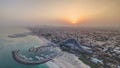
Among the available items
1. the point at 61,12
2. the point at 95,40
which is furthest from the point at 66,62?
the point at 61,12

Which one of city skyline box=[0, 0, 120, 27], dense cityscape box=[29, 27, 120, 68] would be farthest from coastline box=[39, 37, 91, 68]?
city skyline box=[0, 0, 120, 27]

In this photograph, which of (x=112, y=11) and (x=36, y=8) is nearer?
(x=36, y=8)

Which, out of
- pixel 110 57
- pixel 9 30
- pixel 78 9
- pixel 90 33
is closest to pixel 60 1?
pixel 78 9

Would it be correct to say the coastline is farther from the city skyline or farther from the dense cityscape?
the city skyline

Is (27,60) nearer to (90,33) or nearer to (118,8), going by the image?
(90,33)

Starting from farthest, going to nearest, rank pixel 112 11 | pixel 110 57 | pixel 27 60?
pixel 112 11, pixel 110 57, pixel 27 60

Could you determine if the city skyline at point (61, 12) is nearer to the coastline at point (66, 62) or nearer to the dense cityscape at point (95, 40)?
the dense cityscape at point (95, 40)

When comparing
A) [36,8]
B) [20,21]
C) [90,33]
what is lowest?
[90,33]
